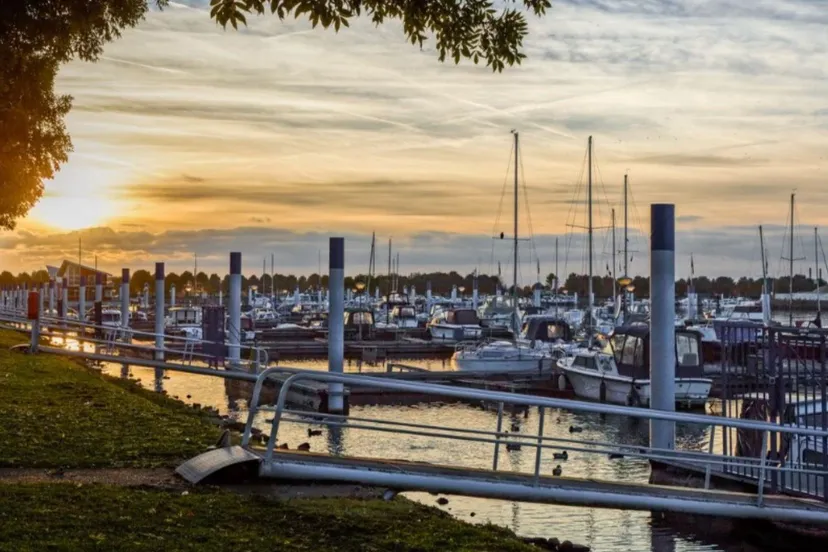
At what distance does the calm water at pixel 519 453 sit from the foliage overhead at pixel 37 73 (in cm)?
900

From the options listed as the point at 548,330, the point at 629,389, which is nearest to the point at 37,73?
the point at 629,389

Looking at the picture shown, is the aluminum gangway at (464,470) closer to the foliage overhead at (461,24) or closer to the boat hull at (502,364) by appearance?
the foliage overhead at (461,24)

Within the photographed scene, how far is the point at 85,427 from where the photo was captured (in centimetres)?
1825

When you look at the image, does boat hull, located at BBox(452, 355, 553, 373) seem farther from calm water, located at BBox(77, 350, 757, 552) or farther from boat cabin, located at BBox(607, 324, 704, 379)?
calm water, located at BBox(77, 350, 757, 552)

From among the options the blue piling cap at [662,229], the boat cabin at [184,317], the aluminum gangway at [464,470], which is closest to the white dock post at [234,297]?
the blue piling cap at [662,229]

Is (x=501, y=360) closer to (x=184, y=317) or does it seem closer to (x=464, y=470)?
(x=464, y=470)

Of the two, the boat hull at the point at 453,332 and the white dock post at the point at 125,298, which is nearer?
the white dock post at the point at 125,298

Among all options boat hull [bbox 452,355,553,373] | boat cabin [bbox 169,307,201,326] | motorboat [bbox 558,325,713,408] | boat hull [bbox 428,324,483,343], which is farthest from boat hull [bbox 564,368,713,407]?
boat cabin [bbox 169,307,201,326]

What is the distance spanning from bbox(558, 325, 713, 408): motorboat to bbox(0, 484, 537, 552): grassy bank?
29931mm

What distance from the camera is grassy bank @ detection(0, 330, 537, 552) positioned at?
1060 cm

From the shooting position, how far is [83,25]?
48.9 feet

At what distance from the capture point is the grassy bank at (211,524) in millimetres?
10492

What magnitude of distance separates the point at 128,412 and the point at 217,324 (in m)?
21.1

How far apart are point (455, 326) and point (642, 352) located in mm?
40141
